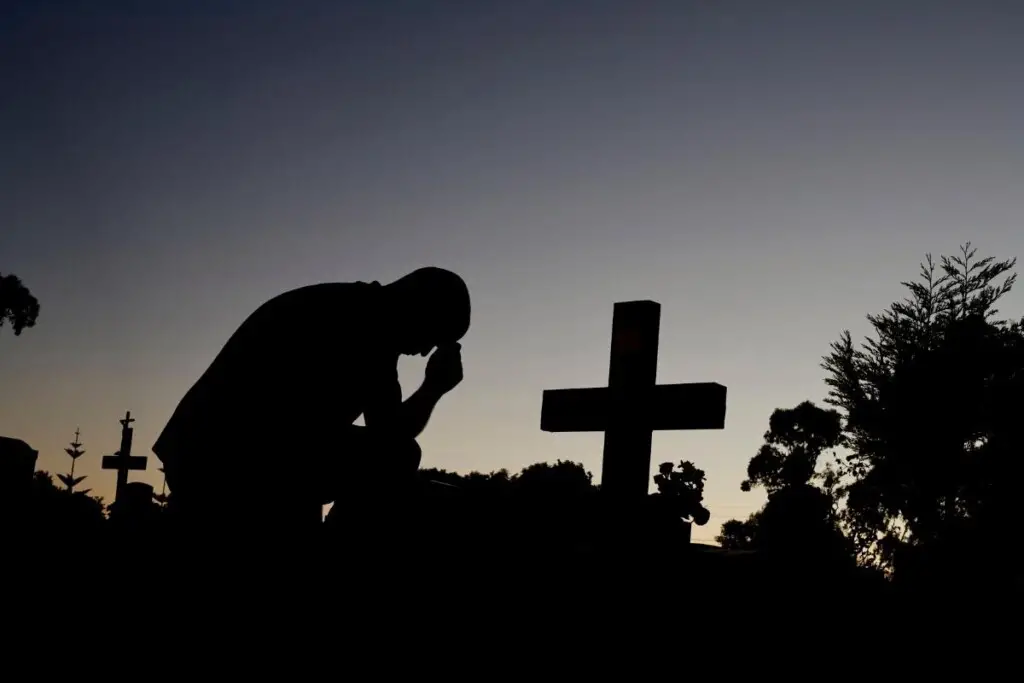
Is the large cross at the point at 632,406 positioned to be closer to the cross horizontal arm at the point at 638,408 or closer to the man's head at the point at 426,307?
the cross horizontal arm at the point at 638,408

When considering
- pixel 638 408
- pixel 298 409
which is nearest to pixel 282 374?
pixel 298 409

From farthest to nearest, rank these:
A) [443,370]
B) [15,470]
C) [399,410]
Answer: [15,470] < [443,370] < [399,410]

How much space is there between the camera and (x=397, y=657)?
3.08 m

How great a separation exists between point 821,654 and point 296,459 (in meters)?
1.88

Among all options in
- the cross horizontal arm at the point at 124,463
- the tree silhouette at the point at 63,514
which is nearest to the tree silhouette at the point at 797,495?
the tree silhouette at the point at 63,514

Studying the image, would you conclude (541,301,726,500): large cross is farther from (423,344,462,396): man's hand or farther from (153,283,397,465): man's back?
(153,283,397,465): man's back

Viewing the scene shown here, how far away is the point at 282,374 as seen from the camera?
10.4 ft

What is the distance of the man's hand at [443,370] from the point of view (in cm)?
352

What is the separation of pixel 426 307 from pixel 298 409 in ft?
1.79

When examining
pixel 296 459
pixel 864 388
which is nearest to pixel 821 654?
pixel 296 459

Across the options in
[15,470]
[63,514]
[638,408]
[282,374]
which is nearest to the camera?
[282,374]

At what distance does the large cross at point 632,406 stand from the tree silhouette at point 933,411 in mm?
23210

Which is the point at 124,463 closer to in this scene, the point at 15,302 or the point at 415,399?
the point at 15,302

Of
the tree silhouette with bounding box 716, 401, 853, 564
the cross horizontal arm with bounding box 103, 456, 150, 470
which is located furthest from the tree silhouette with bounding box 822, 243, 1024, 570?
the cross horizontal arm with bounding box 103, 456, 150, 470
